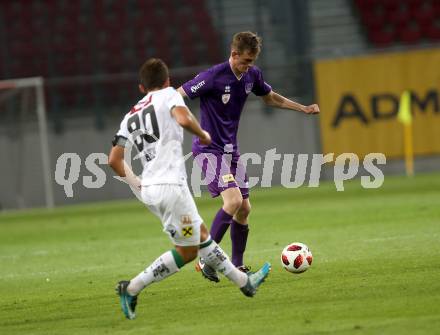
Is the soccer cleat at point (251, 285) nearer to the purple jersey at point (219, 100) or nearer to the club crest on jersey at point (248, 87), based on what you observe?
the purple jersey at point (219, 100)

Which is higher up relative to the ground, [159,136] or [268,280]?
[159,136]

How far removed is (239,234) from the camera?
372 inches

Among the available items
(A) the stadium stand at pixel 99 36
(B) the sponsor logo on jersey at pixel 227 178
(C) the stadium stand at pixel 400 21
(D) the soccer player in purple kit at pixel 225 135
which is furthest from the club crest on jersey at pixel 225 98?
(C) the stadium stand at pixel 400 21

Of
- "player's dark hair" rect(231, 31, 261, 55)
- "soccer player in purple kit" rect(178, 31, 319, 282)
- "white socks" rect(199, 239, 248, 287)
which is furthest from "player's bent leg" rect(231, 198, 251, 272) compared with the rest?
"white socks" rect(199, 239, 248, 287)

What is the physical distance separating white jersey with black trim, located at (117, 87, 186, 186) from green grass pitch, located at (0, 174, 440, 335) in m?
1.08

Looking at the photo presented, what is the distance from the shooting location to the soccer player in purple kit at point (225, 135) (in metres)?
9.16

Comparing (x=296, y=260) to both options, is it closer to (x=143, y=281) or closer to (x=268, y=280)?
(x=268, y=280)

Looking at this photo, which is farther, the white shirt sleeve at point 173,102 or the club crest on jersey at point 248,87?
the club crest on jersey at point 248,87

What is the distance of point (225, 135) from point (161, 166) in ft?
7.50

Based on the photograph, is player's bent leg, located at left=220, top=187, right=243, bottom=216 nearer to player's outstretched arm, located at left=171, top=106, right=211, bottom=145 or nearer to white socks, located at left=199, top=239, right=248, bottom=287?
white socks, located at left=199, top=239, right=248, bottom=287

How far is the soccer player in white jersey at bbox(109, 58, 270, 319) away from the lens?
7098 millimetres

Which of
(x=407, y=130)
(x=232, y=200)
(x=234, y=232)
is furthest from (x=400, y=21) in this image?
(x=232, y=200)

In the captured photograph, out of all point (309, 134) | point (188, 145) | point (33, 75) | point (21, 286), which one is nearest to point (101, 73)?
point (33, 75)

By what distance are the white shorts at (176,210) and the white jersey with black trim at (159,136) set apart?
0.20 ft
